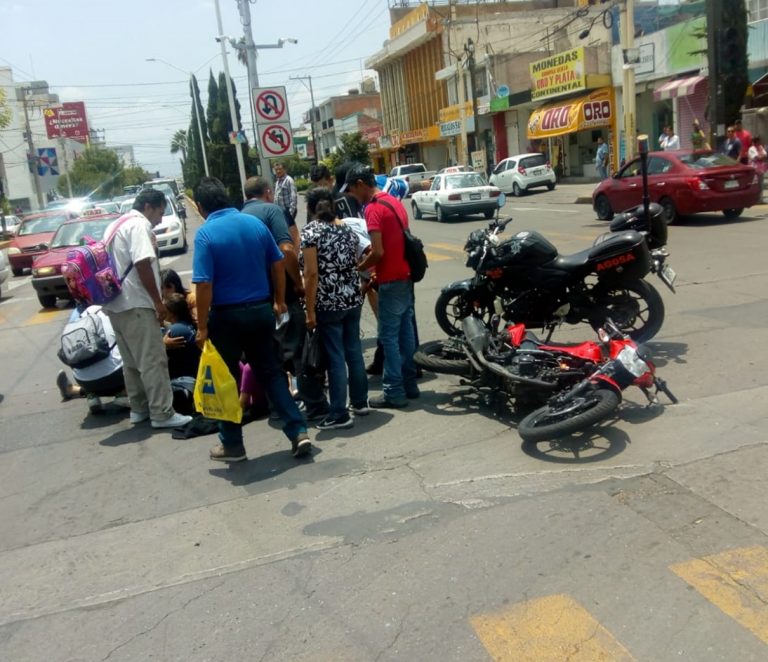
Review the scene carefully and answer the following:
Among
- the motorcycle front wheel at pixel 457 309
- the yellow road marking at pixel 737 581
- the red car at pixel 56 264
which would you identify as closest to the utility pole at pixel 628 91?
the red car at pixel 56 264

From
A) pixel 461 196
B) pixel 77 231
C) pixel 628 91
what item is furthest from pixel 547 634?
pixel 628 91

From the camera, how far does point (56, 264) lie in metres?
13.7

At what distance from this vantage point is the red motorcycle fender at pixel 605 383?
193 inches

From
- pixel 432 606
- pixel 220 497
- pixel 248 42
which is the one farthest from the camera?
pixel 248 42

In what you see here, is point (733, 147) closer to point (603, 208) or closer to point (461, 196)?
point (603, 208)

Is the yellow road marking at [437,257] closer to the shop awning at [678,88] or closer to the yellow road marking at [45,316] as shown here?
the yellow road marking at [45,316]

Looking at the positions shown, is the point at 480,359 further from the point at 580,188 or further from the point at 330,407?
the point at 580,188

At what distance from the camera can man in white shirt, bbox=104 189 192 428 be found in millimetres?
5754

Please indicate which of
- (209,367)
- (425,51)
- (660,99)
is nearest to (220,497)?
(209,367)

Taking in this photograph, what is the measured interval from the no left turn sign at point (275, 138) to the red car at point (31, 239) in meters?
10.6

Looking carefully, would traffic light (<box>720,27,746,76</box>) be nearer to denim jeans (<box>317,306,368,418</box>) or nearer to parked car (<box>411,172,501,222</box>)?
parked car (<box>411,172,501,222</box>)

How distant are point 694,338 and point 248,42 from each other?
45.8 feet

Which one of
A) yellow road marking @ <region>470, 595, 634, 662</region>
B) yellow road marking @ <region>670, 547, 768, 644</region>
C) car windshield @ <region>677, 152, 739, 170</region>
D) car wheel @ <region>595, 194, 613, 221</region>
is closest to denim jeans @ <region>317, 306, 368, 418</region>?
yellow road marking @ <region>470, 595, 634, 662</region>

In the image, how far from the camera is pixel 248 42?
1789 cm
